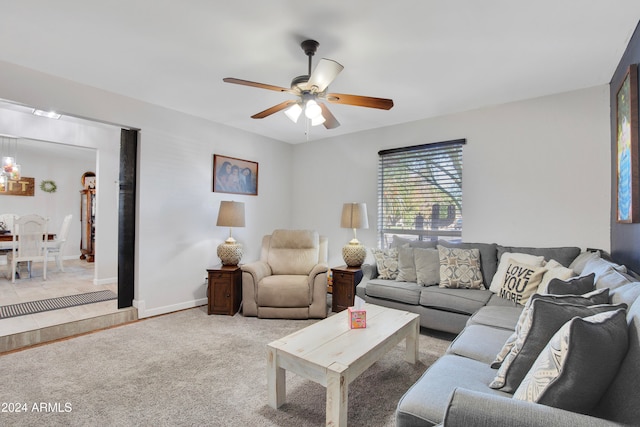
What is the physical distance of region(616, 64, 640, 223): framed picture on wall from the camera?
207 cm

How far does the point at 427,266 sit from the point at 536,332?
208 centimetres

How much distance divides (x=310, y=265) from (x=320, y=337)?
1.94m

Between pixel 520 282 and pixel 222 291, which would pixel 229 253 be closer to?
pixel 222 291

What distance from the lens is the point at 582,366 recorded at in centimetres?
96

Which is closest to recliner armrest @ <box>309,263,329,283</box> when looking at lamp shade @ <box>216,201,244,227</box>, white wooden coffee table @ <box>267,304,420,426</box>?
lamp shade @ <box>216,201,244,227</box>

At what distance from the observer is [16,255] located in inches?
187

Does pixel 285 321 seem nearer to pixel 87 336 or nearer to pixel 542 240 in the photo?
pixel 87 336

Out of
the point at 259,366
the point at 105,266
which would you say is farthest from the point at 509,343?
the point at 105,266

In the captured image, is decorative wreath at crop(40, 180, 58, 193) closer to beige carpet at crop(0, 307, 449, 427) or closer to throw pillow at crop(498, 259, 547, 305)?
beige carpet at crop(0, 307, 449, 427)

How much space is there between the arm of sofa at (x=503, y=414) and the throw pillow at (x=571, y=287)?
3.35 ft

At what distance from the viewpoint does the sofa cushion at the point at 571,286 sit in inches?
69.6

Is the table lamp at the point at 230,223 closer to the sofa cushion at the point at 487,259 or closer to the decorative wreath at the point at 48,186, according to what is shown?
the sofa cushion at the point at 487,259

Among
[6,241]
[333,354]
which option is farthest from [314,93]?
[6,241]

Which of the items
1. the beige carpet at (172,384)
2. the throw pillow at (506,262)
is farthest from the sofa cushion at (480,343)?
the throw pillow at (506,262)
